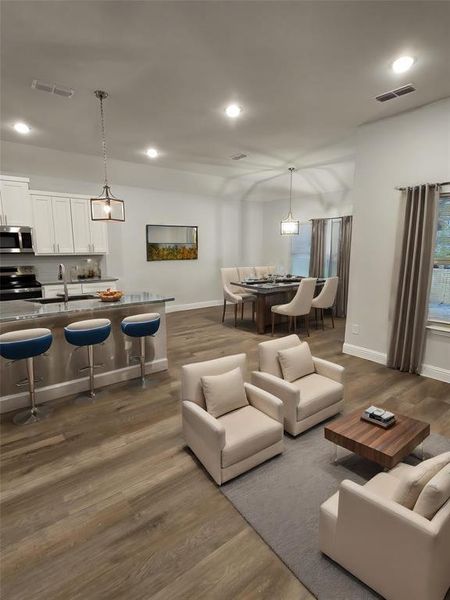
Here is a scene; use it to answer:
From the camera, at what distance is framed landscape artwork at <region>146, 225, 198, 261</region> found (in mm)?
7414

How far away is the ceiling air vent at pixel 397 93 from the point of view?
3293mm

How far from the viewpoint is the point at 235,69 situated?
2.89 metres

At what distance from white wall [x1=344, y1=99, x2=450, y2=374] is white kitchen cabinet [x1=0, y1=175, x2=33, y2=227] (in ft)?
17.7

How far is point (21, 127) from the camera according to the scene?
421 cm

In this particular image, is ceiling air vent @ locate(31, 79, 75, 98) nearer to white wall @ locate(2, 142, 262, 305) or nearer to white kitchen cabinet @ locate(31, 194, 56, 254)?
white wall @ locate(2, 142, 262, 305)

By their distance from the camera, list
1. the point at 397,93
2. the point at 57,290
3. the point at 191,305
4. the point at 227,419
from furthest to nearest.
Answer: the point at 191,305 < the point at 57,290 < the point at 397,93 < the point at 227,419

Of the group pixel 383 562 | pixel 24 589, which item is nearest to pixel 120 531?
pixel 24 589

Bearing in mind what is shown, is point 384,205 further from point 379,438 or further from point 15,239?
point 15,239

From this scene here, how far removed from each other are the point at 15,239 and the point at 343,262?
6601 mm

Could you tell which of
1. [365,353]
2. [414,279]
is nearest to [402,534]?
[414,279]

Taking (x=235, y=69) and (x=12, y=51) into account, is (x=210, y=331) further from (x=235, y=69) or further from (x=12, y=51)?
(x=12, y=51)

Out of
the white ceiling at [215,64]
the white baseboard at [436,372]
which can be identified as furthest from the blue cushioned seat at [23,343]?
the white baseboard at [436,372]

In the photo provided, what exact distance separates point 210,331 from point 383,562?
4897 millimetres

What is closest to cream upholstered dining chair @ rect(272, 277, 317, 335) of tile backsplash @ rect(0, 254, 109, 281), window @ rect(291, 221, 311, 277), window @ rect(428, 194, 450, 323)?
window @ rect(428, 194, 450, 323)
